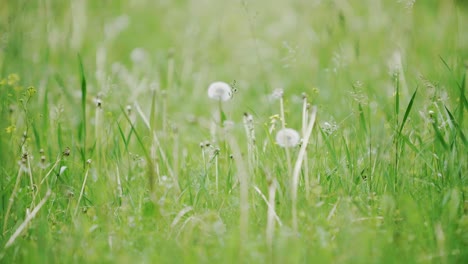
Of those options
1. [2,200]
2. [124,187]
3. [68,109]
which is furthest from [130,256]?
[68,109]

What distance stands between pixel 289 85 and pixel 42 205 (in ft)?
8.48

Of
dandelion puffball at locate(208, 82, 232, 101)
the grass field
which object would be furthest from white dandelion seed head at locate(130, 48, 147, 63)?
dandelion puffball at locate(208, 82, 232, 101)

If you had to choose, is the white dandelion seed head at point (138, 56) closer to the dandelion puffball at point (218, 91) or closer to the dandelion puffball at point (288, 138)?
the dandelion puffball at point (218, 91)

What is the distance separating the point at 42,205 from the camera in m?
1.95

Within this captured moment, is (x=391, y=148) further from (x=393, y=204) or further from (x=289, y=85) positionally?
(x=289, y=85)

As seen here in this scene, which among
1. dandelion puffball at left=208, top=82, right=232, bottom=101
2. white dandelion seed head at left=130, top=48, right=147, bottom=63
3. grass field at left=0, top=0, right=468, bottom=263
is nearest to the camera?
grass field at left=0, top=0, right=468, bottom=263

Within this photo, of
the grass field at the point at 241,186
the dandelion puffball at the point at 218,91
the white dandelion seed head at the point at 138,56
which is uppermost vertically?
the white dandelion seed head at the point at 138,56

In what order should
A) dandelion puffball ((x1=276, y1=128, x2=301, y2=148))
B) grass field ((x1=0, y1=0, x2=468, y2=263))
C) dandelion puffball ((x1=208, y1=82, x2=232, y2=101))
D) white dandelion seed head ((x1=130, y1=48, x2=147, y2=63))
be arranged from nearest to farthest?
grass field ((x1=0, y1=0, x2=468, y2=263)) < dandelion puffball ((x1=276, y1=128, x2=301, y2=148)) < dandelion puffball ((x1=208, y1=82, x2=232, y2=101)) < white dandelion seed head ((x1=130, y1=48, x2=147, y2=63))

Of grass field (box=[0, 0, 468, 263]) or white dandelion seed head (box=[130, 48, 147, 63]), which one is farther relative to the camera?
white dandelion seed head (box=[130, 48, 147, 63])

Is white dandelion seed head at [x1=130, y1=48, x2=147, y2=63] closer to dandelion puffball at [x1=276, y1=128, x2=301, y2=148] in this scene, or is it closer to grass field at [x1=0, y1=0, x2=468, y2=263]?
grass field at [x1=0, y1=0, x2=468, y2=263]

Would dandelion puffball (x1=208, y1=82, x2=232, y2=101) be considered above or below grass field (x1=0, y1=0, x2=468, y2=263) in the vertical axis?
above

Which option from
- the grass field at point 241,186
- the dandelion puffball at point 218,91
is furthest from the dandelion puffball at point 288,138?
the dandelion puffball at point 218,91

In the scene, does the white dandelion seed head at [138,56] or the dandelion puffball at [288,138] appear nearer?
the dandelion puffball at [288,138]

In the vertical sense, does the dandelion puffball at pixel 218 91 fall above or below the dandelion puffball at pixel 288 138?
above
